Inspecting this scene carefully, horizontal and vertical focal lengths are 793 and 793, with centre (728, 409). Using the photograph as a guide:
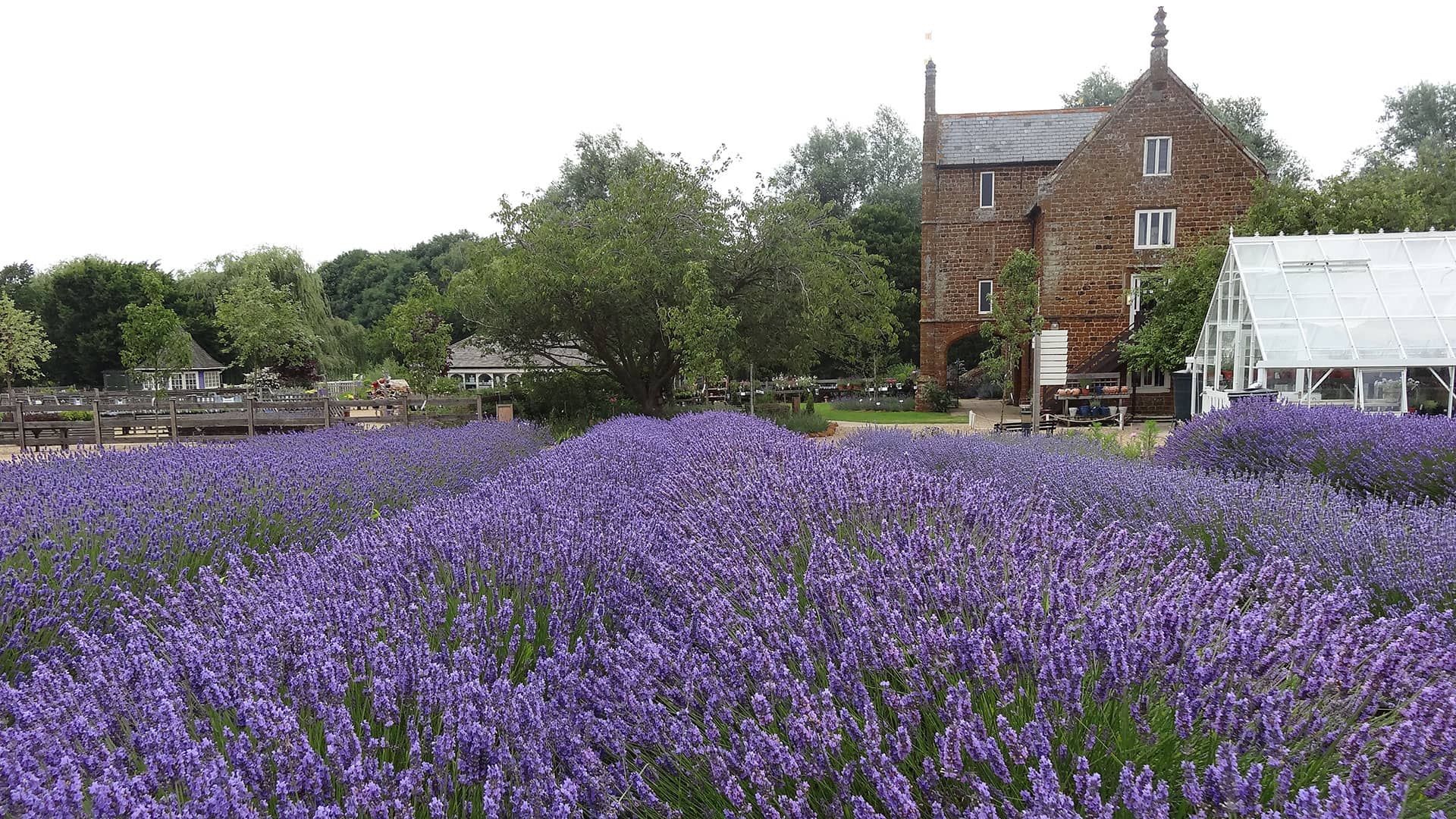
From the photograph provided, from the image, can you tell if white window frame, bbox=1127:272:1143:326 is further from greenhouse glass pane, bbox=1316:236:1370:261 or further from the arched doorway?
greenhouse glass pane, bbox=1316:236:1370:261

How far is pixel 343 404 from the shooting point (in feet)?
42.5

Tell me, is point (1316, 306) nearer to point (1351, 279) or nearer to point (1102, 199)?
point (1351, 279)

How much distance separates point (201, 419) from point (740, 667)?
579 inches

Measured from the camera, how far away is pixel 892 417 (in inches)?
877

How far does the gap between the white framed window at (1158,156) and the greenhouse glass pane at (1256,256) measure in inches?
394

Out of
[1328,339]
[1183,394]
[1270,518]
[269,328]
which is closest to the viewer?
[1270,518]

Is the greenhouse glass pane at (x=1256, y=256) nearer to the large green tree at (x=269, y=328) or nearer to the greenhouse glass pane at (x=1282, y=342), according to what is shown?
the greenhouse glass pane at (x=1282, y=342)

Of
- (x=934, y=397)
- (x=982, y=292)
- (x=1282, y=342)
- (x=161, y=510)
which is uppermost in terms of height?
(x=982, y=292)

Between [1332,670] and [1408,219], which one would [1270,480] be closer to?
[1332,670]

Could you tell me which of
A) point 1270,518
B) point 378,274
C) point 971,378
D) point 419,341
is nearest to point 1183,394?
point 971,378

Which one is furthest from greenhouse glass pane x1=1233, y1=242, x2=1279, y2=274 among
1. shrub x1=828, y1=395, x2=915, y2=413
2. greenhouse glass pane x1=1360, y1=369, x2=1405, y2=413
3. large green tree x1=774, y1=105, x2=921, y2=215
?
large green tree x1=774, y1=105, x2=921, y2=215

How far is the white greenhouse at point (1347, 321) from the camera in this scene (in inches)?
431

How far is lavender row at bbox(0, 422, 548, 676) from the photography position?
113 inches

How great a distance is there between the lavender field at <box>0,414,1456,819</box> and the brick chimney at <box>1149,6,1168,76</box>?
22133 millimetres
